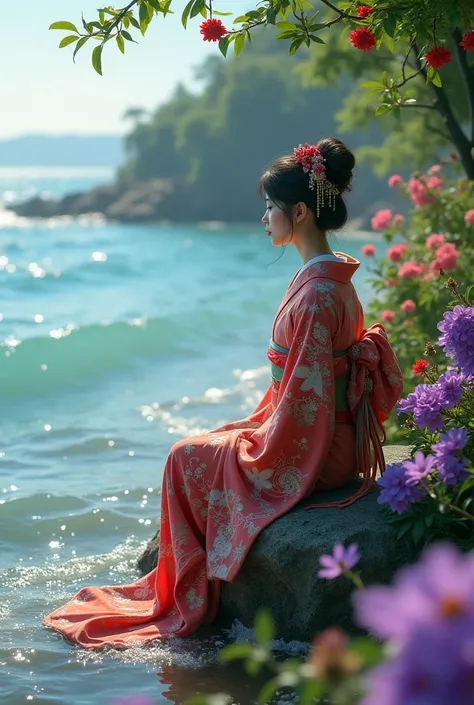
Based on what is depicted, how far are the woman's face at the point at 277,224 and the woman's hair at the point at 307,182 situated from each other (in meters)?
0.02

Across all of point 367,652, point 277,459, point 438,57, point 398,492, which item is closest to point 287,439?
point 277,459

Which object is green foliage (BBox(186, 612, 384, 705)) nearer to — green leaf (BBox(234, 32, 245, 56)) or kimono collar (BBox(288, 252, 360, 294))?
kimono collar (BBox(288, 252, 360, 294))

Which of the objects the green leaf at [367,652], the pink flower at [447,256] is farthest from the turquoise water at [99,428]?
the green leaf at [367,652]

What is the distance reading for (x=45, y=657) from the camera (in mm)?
3752

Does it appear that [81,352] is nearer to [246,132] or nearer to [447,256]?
[447,256]

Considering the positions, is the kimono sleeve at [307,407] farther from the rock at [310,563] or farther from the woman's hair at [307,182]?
the woman's hair at [307,182]

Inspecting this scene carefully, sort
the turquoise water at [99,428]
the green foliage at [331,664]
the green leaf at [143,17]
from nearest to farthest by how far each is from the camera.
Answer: the green foliage at [331,664] < the turquoise water at [99,428] < the green leaf at [143,17]

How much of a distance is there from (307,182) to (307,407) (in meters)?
0.89

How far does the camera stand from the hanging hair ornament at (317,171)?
3.86 meters

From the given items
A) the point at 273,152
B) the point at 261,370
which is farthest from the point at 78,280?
the point at 273,152

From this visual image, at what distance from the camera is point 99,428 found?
26.1 feet

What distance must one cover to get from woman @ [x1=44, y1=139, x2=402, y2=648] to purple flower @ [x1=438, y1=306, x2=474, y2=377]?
544 millimetres

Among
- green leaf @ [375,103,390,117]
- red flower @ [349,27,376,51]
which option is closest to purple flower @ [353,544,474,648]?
red flower @ [349,27,376,51]

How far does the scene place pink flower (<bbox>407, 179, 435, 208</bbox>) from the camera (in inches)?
273
